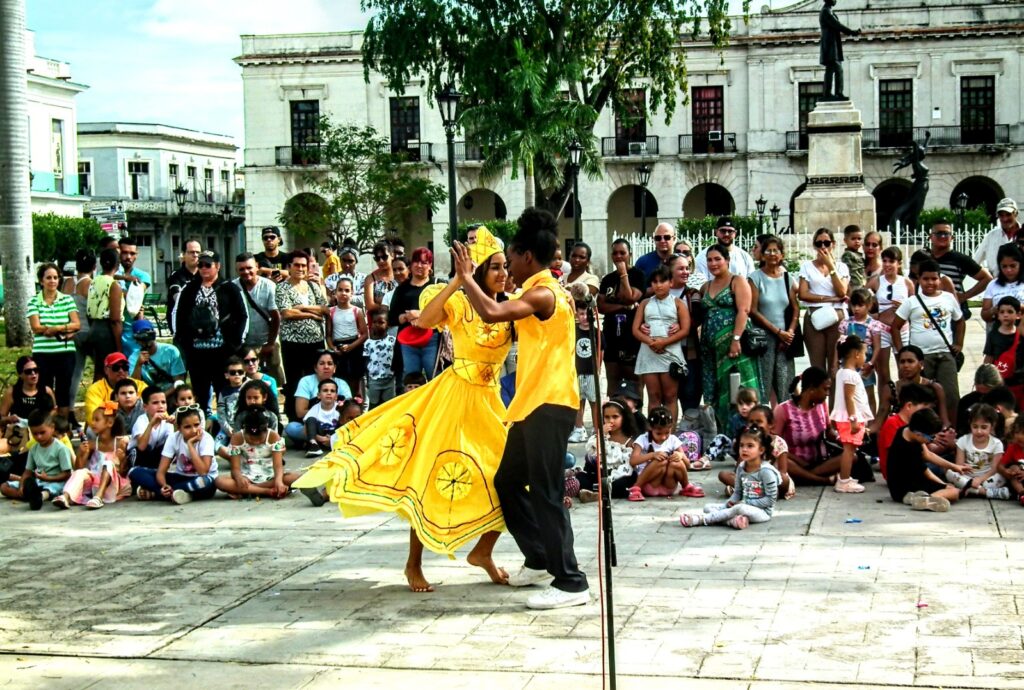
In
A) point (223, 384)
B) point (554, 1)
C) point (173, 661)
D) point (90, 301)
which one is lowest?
point (173, 661)

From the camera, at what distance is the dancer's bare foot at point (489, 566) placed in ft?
22.8

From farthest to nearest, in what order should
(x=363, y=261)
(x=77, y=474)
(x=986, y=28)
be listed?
1. (x=363, y=261)
2. (x=986, y=28)
3. (x=77, y=474)

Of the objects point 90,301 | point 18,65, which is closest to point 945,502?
point 90,301

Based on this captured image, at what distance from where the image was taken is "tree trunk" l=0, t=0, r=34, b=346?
16.9 metres

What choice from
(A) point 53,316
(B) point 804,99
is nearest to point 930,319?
(A) point 53,316

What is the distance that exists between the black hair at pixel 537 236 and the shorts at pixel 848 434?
12.9ft

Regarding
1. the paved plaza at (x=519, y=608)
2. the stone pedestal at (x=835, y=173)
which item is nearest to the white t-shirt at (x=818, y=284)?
the paved plaza at (x=519, y=608)

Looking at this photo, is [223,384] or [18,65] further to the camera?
[18,65]

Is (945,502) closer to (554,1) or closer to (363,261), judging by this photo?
(554,1)

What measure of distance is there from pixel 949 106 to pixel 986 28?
Result: 3103 mm

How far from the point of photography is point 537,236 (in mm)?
6469

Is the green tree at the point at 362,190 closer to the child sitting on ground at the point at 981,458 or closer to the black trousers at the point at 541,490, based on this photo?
the child sitting on ground at the point at 981,458

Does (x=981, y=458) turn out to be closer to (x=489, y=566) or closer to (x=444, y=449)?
(x=489, y=566)

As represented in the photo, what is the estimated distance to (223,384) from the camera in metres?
12.3
